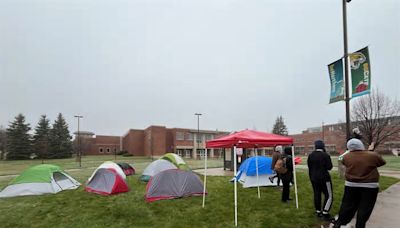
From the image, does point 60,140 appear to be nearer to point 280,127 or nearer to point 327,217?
point 280,127

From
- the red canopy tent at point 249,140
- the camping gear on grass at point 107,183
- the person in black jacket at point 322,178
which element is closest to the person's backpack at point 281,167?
the red canopy tent at point 249,140

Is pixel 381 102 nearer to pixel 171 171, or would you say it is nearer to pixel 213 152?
pixel 171 171

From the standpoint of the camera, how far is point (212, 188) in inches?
423

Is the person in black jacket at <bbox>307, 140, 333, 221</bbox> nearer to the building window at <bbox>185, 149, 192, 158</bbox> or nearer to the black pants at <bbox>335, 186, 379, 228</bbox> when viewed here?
the black pants at <bbox>335, 186, 379, 228</bbox>

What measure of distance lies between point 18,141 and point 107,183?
53.8 m

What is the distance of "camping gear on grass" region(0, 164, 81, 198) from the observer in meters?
10.8

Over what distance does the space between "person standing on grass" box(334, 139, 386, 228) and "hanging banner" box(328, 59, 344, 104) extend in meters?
6.76

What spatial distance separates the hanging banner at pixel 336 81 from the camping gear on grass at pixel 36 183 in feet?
40.6

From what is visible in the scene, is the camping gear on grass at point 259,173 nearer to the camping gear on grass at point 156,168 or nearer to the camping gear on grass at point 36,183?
the camping gear on grass at point 156,168

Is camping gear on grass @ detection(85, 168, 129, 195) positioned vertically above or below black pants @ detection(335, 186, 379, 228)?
below

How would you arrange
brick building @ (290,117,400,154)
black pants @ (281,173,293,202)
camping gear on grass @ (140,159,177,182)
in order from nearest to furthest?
black pants @ (281,173,293,202)
camping gear on grass @ (140,159,177,182)
brick building @ (290,117,400,154)

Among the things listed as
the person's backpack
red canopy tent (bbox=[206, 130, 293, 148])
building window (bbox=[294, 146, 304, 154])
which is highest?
red canopy tent (bbox=[206, 130, 293, 148])

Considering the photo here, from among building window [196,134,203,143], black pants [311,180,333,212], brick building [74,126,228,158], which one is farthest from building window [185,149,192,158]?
black pants [311,180,333,212]

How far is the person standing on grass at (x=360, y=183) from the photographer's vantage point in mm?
4629
